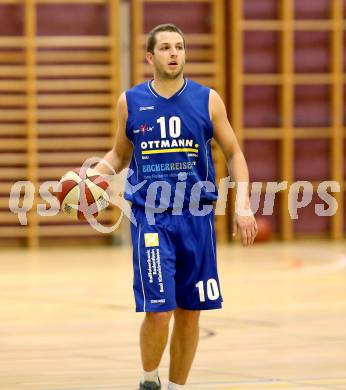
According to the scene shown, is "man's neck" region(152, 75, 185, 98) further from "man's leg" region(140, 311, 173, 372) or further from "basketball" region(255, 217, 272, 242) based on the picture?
"basketball" region(255, 217, 272, 242)

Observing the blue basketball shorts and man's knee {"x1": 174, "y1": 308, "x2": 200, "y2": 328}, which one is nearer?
the blue basketball shorts

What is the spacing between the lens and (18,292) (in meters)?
9.34

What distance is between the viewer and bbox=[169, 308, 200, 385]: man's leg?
4914 millimetres

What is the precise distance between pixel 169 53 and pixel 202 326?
9.26ft

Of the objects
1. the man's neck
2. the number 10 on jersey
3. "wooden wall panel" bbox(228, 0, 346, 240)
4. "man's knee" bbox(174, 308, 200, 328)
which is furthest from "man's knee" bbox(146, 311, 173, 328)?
"wooden wall panel" bbox(228, 0, 346, 240)

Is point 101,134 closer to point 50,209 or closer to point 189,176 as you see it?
point 50,209

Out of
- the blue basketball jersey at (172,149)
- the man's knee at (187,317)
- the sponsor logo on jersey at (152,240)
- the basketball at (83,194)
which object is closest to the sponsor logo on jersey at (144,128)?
the blue basketball jersey at (172,149)

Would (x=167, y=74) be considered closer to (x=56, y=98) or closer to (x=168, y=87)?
(x=168, y=87)

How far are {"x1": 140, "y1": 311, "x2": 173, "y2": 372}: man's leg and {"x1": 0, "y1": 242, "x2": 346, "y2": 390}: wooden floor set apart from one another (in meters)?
0.36

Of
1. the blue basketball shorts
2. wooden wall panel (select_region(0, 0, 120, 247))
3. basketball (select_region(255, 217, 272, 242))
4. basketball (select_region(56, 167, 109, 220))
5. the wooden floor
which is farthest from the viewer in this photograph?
basketball (select_region(255, 217, 272, 242))

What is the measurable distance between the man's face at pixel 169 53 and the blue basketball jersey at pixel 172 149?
0.12 metres

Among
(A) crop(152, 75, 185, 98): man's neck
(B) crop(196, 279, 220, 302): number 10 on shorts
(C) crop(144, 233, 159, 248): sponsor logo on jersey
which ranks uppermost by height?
(A) crop(152, 75, 185, 98): man's neck

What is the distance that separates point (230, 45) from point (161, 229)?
969 centimetres

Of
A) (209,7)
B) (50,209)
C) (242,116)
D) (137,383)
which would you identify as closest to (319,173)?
(242,116)
